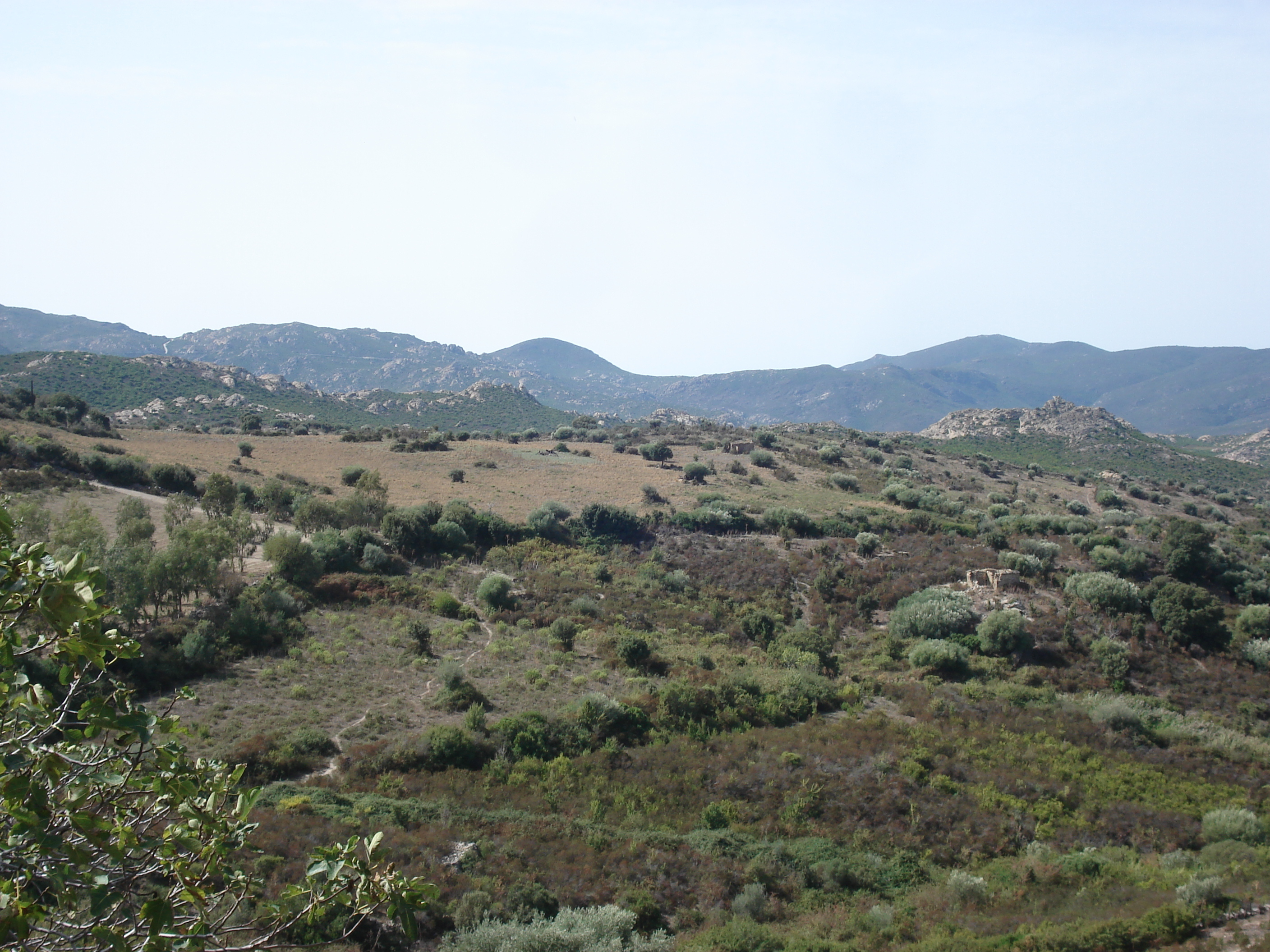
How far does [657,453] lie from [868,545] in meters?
22.7

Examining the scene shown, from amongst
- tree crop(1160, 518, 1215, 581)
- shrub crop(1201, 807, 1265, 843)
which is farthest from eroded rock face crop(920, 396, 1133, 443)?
shrub crop(1201, 807, 1265, 843)

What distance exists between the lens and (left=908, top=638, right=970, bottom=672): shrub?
65.7 feet

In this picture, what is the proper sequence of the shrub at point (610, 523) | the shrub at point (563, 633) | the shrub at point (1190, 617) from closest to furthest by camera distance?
1. the shrub at point (563, 633)
2. the shrub at point (1190, 617)
3. the shrub at point (610, 523)

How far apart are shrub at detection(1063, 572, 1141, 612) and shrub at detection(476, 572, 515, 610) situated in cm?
2097

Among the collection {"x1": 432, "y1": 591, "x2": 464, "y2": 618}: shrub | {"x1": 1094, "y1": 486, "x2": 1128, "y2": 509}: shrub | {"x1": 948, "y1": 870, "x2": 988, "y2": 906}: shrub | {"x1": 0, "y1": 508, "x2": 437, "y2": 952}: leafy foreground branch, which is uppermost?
{"x1": 0, "y1": 508, "x2": 437, "y2": 952}: leafy foreground branch

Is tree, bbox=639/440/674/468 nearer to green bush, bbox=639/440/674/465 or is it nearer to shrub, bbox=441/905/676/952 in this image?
green bush, bbox=639/440/674/465

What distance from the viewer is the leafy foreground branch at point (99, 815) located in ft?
7.45

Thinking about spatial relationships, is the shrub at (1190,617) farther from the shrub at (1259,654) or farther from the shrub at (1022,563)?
the shrub at (1022,563)

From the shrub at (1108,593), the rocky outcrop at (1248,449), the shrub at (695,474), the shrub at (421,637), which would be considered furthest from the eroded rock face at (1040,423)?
the shrub at (421,637)

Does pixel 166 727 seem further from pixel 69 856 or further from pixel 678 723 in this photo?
pixel 678 723

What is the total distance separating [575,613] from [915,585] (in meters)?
14.1

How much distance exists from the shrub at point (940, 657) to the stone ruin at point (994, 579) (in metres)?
5.74

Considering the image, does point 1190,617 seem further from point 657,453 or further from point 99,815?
point 657,453

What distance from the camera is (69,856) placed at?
229 centimetres
